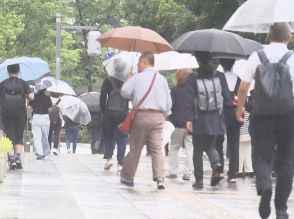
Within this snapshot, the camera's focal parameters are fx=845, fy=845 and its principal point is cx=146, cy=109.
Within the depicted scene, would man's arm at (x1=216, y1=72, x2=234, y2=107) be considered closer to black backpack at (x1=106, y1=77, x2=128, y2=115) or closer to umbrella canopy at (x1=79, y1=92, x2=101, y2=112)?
black backpack at (x1=106, y1=77, x2=128, y2=115)

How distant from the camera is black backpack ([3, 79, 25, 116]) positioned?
44.9 feet

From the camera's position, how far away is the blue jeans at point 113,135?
44.1 ft

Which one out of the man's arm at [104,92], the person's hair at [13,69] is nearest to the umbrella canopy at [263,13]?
the man's arm at [104,92]

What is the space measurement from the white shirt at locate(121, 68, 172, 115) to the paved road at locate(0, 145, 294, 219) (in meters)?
1.10

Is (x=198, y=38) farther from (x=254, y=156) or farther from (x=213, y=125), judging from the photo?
(x=254, y=156)

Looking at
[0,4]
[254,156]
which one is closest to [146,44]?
[254,156]

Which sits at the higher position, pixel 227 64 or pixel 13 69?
pixel 227 64

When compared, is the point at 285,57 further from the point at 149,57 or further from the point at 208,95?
the point at 149,57

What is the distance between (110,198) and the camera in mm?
9625

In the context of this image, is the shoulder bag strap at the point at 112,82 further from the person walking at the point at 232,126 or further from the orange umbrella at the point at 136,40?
the person walking at the point at 232,126

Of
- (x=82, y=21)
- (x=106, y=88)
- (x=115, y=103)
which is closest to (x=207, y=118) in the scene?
(x=115, y=103)

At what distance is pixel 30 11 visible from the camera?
41469 millimetres

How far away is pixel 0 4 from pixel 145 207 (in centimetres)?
3290

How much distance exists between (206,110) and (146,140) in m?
0.90
